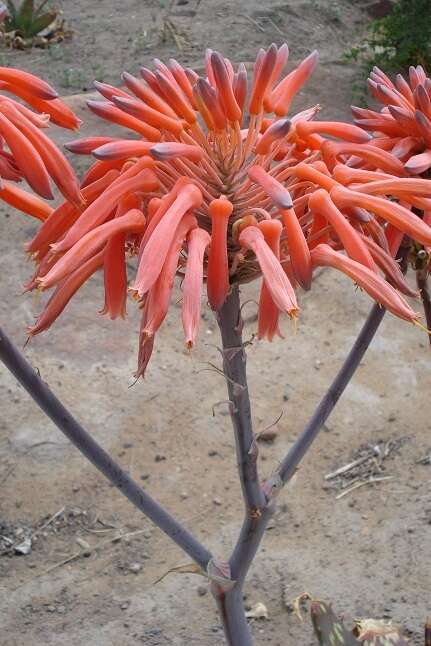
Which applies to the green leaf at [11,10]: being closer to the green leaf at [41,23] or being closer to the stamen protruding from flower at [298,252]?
the green leaf at [41,23]

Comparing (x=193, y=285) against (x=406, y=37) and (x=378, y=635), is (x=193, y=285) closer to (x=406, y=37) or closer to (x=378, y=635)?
(x=378, y=635)

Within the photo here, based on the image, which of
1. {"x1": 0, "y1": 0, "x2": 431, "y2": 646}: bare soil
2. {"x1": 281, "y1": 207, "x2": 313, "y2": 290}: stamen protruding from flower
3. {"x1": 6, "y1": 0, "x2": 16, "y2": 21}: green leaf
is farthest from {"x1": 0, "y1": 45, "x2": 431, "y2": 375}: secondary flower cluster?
{"x1": 6, "y1": 0, "x2": 16, "y2": 21}: green leaf

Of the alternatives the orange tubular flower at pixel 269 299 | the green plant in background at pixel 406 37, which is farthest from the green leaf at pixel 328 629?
the green plant in background at pixel 406 37

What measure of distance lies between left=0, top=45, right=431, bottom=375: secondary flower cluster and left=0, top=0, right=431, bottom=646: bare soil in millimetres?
1251

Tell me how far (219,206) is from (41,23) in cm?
642

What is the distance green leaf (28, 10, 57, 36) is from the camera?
723cm

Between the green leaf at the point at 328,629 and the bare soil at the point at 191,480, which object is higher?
the green leaf at the point at 328,629

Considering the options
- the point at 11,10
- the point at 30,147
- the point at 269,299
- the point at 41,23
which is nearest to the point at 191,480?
the point at 269,299

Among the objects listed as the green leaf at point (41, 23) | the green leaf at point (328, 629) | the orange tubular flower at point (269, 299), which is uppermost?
the orange tubular flower at point (269, 299)

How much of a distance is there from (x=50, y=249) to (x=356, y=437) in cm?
255

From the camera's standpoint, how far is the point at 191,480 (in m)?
3.65

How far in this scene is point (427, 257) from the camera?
178 centimetres

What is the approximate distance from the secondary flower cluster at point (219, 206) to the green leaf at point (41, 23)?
6109 mm

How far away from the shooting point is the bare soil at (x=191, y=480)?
10.1 feet
